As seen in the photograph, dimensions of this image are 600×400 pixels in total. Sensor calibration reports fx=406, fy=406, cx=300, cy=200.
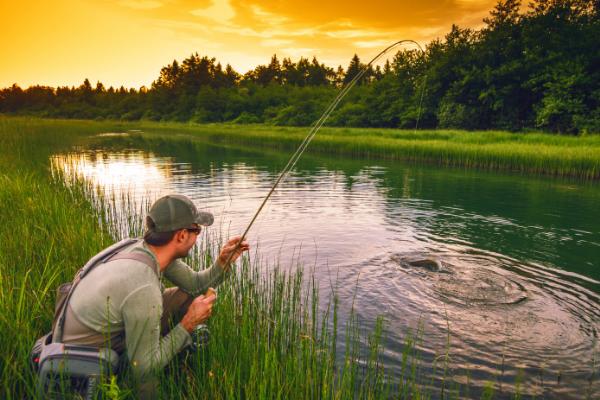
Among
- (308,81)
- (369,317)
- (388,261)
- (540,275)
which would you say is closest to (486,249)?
(540,275)

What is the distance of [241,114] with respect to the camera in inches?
3420

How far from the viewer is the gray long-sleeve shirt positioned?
2545mm

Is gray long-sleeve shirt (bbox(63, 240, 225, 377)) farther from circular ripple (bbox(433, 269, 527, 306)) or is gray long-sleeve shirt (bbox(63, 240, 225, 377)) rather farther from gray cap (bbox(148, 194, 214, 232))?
circular ripple (bbox(433, 269, 527, 306))

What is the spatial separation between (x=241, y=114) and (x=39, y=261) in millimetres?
84648

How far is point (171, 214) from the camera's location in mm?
2922

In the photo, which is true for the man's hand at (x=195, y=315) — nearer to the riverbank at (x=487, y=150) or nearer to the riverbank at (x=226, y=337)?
the riverbank at (x=226, y=337)

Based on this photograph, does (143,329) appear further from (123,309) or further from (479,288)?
(479,288)

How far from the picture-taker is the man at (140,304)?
2.55 m

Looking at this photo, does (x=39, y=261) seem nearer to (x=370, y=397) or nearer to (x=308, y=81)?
(x=370, y=397)

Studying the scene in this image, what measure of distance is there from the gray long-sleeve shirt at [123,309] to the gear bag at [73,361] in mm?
61

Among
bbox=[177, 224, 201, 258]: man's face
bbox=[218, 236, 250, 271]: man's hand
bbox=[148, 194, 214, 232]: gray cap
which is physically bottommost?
bbox=[218, 236, 250, 271]: man's hand

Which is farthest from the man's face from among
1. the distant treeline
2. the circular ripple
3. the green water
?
the distant treeline

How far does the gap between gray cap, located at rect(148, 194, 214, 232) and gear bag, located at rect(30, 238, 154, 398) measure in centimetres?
27

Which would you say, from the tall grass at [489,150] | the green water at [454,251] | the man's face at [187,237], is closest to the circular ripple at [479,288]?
the green water at [454,251]
